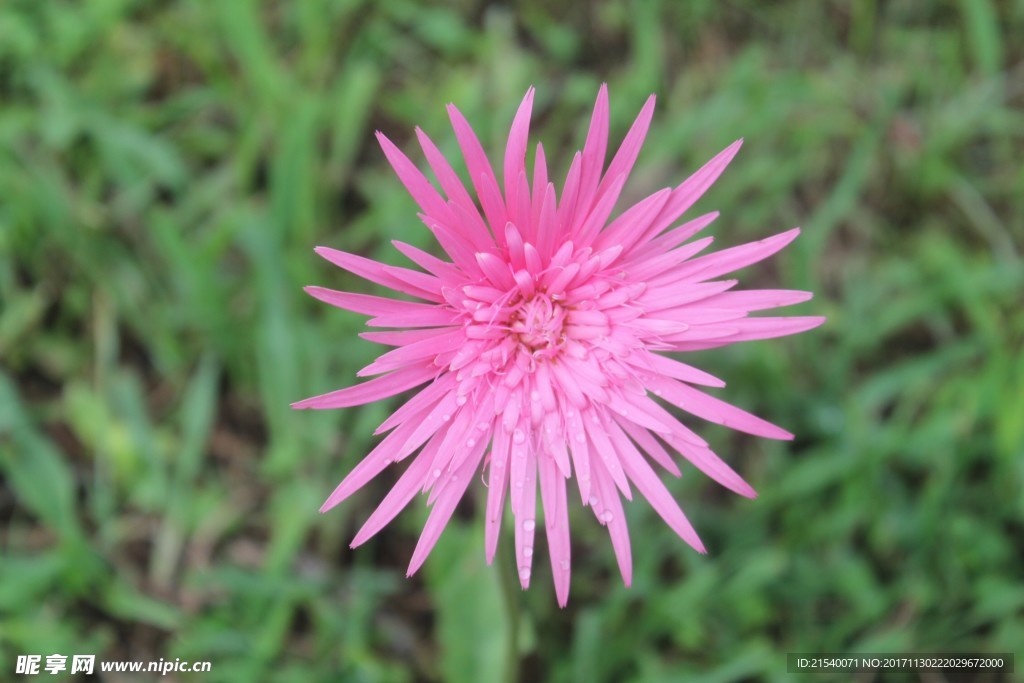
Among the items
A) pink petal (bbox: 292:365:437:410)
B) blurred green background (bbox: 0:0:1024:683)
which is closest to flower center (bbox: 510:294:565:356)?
pink petal (bbox: 292:365:437:410)

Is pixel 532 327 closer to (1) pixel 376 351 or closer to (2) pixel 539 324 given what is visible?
(2) pixel 539 324

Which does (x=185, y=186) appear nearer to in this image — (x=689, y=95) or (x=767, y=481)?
(x=689, y=95)

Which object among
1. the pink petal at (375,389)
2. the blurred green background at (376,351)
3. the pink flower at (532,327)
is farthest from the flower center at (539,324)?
the blurred green background at (376,351)

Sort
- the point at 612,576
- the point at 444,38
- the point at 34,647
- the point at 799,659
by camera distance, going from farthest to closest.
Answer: the point at 444,38
the point at 612,576
the point at 799,659
the point at 34,647

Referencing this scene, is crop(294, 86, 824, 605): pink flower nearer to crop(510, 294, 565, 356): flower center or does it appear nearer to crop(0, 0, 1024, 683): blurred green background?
crop(510, 294, 565, 356): flower center

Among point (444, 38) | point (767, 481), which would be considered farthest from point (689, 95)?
point (767, 481)

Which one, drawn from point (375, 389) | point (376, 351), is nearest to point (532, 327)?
point (375, 389)
